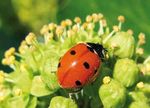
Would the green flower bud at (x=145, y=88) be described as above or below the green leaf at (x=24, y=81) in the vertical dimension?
below

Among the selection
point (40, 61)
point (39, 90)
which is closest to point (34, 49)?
point (40, 61)

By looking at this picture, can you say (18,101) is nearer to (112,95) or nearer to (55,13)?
(112,95)

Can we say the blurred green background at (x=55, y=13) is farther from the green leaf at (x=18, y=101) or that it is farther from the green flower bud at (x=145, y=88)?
the green leaf at (x=18, y=101)

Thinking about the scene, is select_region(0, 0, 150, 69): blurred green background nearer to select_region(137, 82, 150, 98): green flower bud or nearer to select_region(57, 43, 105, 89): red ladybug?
select_region(137, 82, 150, 98): green flower bud

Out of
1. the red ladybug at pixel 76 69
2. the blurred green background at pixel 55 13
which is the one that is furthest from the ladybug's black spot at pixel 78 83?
the blurred green background at pixel 55 13

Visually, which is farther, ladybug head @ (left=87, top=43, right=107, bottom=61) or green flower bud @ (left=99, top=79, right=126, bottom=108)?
ladybug head @ (left=87, top=43, right=107, bottom=61)

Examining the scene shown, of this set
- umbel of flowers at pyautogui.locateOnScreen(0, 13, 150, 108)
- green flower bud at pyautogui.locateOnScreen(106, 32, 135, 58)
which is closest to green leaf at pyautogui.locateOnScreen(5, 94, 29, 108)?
umbel of flowers at pyautogui.locateOnScreen(0, 13, 150, 108)
